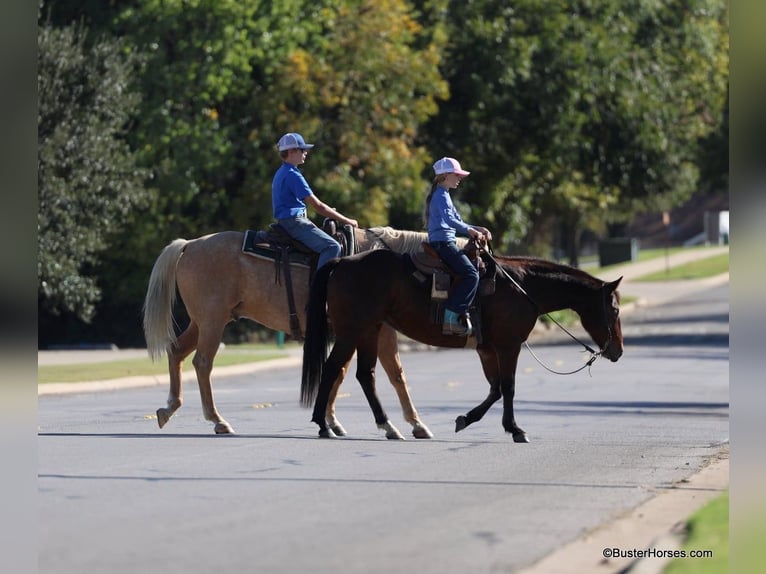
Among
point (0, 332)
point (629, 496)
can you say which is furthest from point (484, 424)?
point (0, 332)

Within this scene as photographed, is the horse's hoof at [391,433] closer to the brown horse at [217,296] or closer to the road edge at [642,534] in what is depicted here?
the brown horse at [217,296]

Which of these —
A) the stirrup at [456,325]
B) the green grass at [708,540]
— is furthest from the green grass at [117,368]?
the green grass at [708,540]

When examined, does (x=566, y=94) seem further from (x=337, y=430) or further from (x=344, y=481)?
(x=344, y=481)

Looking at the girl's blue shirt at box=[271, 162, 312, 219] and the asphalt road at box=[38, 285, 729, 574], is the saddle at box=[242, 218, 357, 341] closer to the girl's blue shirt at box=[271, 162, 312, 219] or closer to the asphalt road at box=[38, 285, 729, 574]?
the girl's blue shirt at box=[271, 162, 312, 219]

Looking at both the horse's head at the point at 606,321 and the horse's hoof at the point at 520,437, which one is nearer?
the horse's hoof at the point at 520,437

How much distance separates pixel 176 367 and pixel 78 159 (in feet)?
51.7

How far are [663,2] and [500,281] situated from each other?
107ft

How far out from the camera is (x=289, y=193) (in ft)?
50.9

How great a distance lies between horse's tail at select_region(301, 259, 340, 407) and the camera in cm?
1468

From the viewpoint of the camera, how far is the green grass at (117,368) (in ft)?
80.7

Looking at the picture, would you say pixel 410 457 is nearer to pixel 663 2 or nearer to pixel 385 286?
pixel 385 286

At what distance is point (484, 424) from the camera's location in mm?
17250

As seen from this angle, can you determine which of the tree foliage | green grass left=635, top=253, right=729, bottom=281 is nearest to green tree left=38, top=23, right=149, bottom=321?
the tree foliage

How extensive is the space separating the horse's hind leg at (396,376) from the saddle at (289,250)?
856 mm
